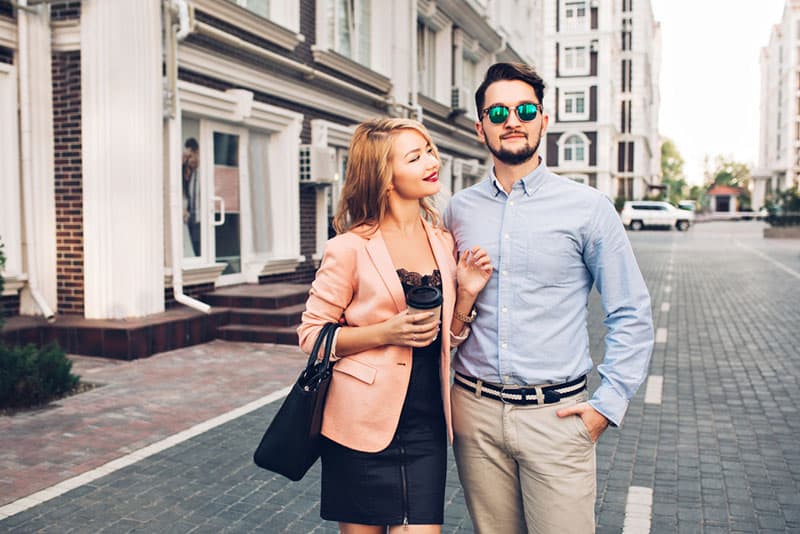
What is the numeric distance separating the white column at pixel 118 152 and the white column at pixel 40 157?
469 mm

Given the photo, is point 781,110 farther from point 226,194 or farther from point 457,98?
point 226,194

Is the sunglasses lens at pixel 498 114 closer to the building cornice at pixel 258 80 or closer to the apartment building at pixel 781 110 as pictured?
the building cornice at pixel 258 80

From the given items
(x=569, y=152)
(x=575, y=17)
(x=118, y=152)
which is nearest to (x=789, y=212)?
(x=569, y=152)

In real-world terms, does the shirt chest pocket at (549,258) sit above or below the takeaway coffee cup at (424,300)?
above

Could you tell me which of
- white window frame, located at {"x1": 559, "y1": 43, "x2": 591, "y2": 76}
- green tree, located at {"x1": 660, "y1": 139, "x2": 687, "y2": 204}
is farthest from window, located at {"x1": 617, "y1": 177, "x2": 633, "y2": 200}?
green tree, located at {"x1": 660, "y1": 139, "x2": 687, "y2": 204}

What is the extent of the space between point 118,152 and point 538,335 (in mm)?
7859

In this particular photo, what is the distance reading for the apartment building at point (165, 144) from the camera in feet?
30.6

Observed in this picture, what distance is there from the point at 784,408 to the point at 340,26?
11.0 meters

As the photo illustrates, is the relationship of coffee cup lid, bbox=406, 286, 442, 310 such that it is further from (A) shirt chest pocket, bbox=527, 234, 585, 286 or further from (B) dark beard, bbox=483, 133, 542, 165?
(B) dark beard, bbox=483, 133, 542, 165

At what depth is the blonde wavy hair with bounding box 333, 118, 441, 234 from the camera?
254cm

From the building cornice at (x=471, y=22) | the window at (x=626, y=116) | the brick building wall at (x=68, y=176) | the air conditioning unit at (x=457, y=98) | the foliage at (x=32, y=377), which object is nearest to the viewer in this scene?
the foliage at (x=32, y=377)

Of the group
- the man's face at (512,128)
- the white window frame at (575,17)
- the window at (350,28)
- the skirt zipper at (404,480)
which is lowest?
the skirt zipper at (404,480)

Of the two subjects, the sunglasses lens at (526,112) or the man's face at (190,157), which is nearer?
the sunglasses lens at (526,112)

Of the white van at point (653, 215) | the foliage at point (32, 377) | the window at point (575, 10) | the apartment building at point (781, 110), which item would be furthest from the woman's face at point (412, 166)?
the apartment building at point (781, 110)
